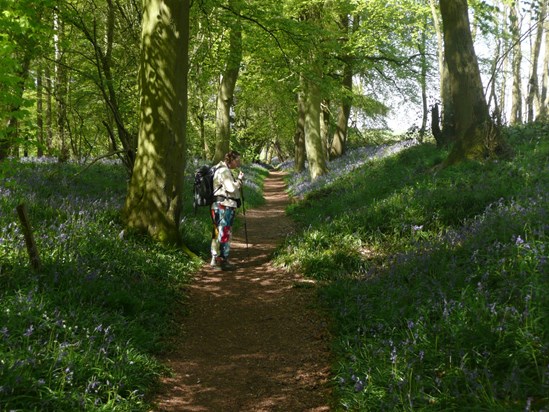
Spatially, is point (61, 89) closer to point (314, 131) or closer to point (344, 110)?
point (314, 131)

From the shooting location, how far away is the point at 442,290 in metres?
4.76

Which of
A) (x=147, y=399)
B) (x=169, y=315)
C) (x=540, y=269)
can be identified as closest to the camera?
(x=147, y=399)

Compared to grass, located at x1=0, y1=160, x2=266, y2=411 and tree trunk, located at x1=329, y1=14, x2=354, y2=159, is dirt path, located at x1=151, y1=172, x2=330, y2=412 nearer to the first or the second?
grass, located at x1=0, y1=160, x2=266, y2=411

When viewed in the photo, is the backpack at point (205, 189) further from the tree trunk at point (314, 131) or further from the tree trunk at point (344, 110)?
the tree trunk at point (344, 110)

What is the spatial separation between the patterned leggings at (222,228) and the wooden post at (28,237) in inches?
158

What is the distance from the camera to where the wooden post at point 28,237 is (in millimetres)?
4602

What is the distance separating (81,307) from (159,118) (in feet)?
13.6

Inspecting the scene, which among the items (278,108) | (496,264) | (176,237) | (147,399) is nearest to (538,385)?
(496,264)

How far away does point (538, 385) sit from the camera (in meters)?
2.91

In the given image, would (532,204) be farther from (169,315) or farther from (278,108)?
(278,108)

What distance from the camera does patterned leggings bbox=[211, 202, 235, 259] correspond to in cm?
859

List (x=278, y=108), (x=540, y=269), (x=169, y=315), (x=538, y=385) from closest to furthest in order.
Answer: (x=538, y=385), (x=540, y=269), (x=169, y=315), (x=278, y=108)

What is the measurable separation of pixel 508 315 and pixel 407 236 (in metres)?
4.46

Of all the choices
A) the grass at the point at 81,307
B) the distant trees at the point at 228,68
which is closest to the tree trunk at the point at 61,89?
the distant trees at the point at 228,68
